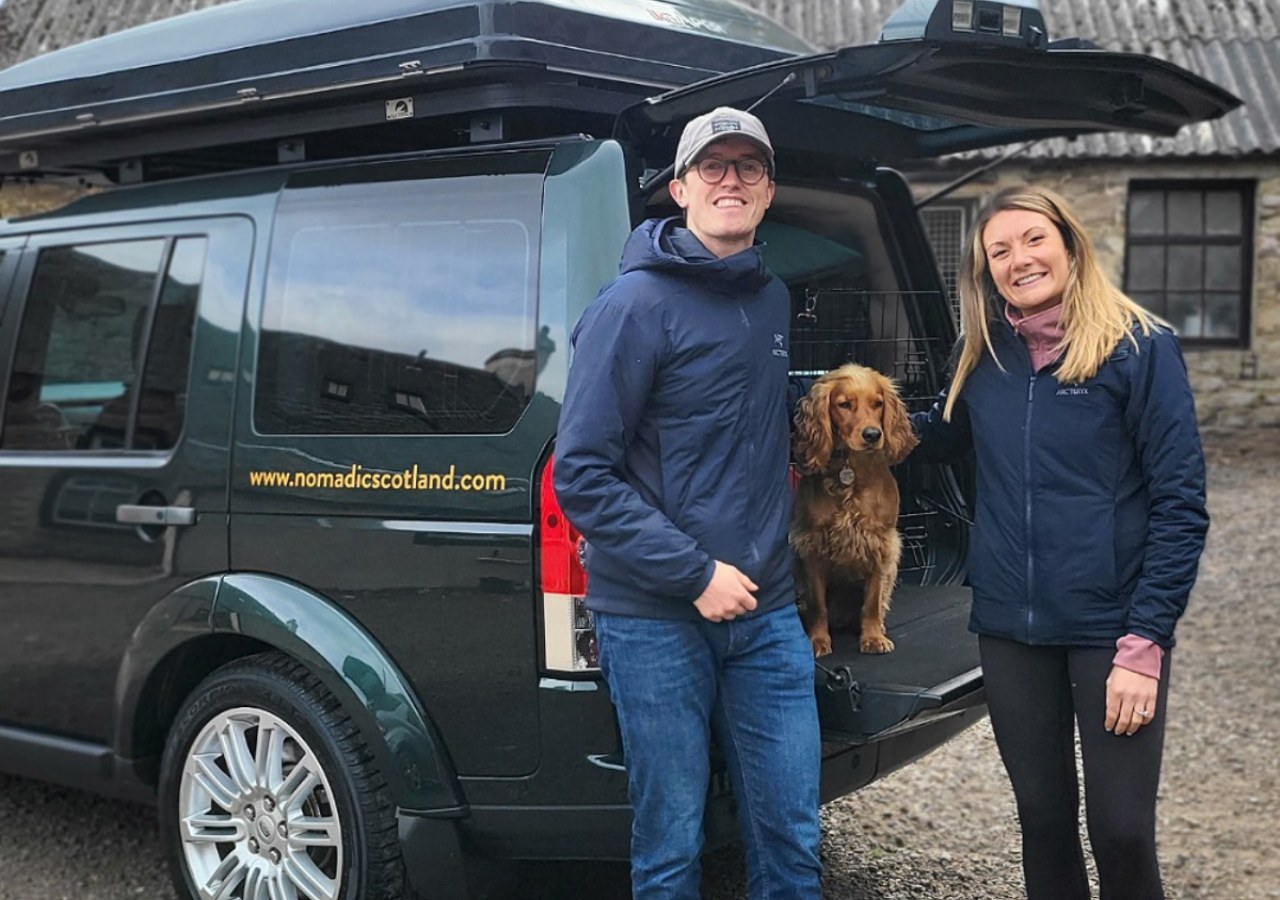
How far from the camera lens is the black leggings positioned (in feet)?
8.72

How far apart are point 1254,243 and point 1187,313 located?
0.92 meters

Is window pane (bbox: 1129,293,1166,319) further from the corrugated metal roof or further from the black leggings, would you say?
the black leggings

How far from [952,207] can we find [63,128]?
409 inches

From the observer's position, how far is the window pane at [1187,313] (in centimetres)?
1375

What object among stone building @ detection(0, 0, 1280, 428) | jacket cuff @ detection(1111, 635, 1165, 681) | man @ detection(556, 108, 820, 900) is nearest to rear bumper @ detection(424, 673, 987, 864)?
man @ detection(556, 108, 820, 900)

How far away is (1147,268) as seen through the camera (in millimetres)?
13688

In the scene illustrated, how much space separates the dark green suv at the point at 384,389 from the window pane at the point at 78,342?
0.01 m

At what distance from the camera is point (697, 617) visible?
2.71 meters

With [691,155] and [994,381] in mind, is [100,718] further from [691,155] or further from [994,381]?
[994,381]

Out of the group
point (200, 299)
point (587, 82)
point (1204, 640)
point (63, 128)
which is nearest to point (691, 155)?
point (587, 82)

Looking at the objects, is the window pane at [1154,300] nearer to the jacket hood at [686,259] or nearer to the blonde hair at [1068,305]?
the blonde hair at [1068,305]

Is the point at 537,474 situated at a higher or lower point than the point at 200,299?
lower

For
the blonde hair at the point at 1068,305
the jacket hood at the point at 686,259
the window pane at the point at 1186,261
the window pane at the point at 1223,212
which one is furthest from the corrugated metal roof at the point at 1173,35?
the jacket hood at the point at 686,259

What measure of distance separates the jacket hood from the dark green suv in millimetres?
201
